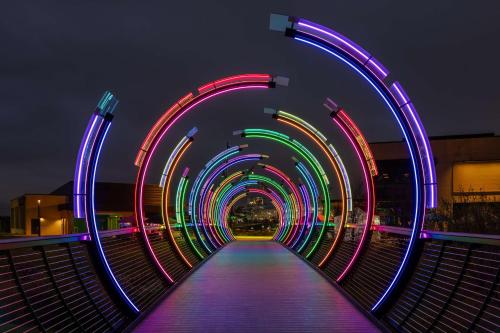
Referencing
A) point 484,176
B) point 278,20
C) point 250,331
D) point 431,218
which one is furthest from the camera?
point 484,176

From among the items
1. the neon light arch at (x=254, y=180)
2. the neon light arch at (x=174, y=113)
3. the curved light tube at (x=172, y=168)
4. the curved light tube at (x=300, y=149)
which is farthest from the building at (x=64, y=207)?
the neon light arch at (x=174, y=113)

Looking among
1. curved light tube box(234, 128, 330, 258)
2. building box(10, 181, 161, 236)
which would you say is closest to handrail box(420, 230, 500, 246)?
curved light tube box(234, 128, 330, 258)

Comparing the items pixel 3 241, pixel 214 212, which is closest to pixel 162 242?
A: pixel 3 241

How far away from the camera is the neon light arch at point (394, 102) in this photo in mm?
6508

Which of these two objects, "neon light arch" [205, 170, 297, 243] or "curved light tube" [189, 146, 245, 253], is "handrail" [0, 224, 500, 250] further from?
"neon light arch" [205, 170, 297, 243]

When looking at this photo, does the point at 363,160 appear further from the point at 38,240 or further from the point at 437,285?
the point at 38,240

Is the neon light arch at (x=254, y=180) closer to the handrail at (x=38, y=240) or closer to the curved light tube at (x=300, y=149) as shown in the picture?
the curved light tube at (x=300, y=149)

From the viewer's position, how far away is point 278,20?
662 centimetres

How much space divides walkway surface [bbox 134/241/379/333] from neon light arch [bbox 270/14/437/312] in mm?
952

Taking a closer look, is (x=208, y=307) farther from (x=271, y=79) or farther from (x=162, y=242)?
(x=162, y=242)

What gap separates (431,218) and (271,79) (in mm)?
7742

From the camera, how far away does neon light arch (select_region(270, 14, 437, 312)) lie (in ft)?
21.4

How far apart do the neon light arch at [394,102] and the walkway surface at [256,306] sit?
952mm

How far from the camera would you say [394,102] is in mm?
6680
